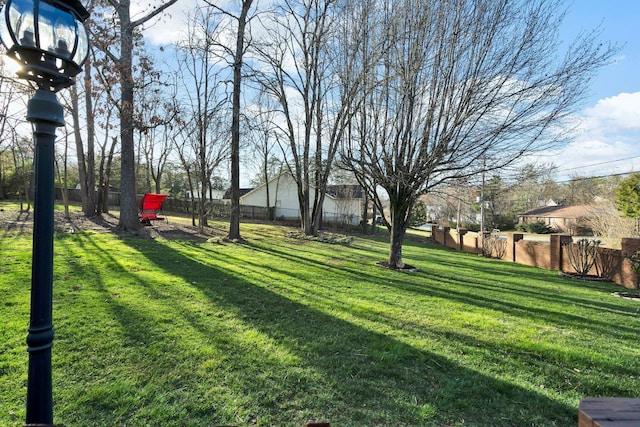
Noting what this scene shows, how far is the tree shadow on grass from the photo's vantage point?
6.97 feet

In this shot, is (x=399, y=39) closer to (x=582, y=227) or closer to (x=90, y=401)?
(x=90, y=401)

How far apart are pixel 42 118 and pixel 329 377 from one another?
2490 mm

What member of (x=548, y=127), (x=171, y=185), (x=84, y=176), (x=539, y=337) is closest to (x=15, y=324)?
(x=539, y=337)

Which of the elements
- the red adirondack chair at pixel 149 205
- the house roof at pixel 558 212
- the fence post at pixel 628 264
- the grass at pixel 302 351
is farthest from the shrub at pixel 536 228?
the red adirondack chair at pixel 149 205

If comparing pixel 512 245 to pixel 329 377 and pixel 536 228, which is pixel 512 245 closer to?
pixel 329 377

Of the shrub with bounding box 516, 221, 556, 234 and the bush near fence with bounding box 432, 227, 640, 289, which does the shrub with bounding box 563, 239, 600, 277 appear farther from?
the shrub with bounding box 516, 221, 556, 234

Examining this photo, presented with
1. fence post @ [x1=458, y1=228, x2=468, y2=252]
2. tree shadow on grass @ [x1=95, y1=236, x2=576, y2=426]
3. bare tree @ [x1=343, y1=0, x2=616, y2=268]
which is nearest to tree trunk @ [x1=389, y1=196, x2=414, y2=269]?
bare tree @ [x1=343, y1=0, x2=616, y2=268]

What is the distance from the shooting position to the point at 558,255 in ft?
33.8

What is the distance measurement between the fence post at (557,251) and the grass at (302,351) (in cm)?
471

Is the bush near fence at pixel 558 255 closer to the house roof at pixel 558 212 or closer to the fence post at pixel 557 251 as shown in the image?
the fence post at pixel 557 251

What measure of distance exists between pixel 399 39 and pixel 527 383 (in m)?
6.93

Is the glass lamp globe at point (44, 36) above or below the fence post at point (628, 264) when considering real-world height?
above

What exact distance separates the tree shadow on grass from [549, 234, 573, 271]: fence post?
8943mm

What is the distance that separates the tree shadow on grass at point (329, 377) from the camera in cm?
212
